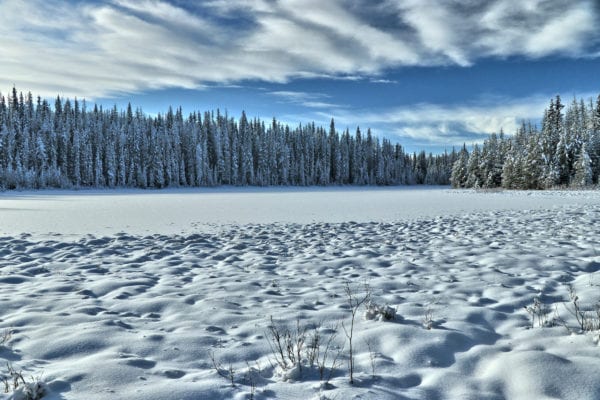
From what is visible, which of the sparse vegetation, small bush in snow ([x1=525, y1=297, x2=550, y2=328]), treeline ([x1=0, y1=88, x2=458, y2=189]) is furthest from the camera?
treeline ([x1=0, y1=88, x2=458, y2=189])

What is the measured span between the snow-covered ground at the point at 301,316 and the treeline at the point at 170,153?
63.1m

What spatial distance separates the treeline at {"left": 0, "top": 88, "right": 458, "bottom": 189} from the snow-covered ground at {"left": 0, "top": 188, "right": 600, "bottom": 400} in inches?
2486

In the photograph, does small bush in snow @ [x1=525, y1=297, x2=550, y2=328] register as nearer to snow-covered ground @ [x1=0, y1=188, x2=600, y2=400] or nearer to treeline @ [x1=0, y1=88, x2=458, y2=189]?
snow-covered ground @ [x1=0, y1=188, x2=600, y2=400]

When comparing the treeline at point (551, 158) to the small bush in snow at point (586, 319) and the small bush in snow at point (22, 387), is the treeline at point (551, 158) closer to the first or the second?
the small bush in snow at point (586, 319)

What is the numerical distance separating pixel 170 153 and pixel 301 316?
85.5 m

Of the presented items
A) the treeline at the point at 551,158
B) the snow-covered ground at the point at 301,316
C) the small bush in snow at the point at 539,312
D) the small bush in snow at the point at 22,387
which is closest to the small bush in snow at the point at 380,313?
the snow-covered ground at the point at 301,316

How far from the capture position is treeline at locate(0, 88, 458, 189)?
7706 centimetres

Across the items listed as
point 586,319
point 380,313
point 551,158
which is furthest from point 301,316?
point 551,158

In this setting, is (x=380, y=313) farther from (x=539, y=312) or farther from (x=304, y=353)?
(x=539, y=312)

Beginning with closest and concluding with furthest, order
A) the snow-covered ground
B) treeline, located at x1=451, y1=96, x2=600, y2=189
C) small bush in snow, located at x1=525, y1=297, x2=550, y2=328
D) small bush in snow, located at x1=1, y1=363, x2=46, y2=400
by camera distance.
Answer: small bush in snow, located at x1=1, y1=363, x2=46, y2=400 → the snow-covered ground → small bush in snow, located at x1=525, y1=297, x2=550, y2=328 → treeline, located at x1=451, y1=96, x2=600, y2=189

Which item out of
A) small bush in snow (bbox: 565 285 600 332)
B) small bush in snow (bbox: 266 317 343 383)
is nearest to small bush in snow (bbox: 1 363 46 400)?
small bush in snow (bbox: 266 317 343 383)

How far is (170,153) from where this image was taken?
8412 cm

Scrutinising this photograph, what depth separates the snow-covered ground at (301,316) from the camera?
9.57 ft

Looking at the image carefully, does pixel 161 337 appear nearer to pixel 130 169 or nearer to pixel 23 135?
→ pixel 130 169
